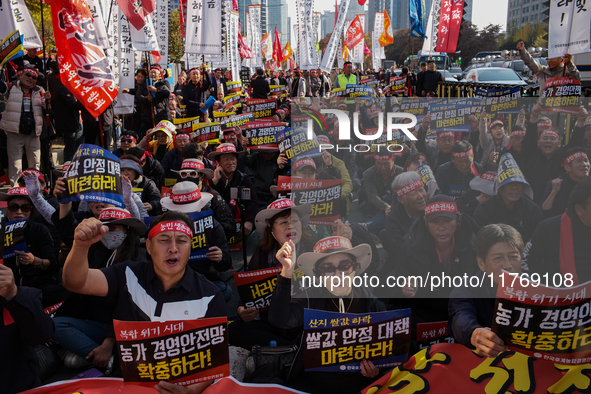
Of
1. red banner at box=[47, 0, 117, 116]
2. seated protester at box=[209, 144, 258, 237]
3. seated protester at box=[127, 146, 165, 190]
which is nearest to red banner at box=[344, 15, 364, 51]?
seated protester at box=[127, 146, 165, 190]

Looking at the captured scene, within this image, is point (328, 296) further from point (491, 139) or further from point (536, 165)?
point (536, 165)

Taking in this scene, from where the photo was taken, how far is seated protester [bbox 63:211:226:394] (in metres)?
2.92

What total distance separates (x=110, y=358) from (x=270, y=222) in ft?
5.19

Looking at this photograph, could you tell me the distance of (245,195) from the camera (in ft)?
20.0

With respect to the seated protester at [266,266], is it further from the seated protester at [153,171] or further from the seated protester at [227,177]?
the seated protester at [153,171]

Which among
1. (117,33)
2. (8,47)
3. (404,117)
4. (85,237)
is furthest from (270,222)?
(117,33)

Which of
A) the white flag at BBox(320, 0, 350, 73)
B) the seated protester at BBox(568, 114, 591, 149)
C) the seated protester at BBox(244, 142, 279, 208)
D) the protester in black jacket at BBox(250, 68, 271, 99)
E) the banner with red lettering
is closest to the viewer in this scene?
the banner with red lettering

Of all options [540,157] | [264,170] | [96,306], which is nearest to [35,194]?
[96,306]

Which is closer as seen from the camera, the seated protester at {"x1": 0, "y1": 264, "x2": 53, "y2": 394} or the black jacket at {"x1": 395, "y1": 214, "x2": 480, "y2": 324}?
the seated protester at {"x1": 0, "y1": 264, "x2": 53, "y2": 394}

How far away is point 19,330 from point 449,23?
1592cm

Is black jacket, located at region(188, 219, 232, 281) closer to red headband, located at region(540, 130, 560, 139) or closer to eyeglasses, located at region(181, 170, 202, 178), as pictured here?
eyeglasses, located at region(181, 170, 202, 178)

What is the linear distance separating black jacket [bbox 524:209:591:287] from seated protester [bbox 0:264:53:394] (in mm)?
2739

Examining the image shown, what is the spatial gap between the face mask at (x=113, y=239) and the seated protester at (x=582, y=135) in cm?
386

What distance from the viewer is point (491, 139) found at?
3727 millimetres
